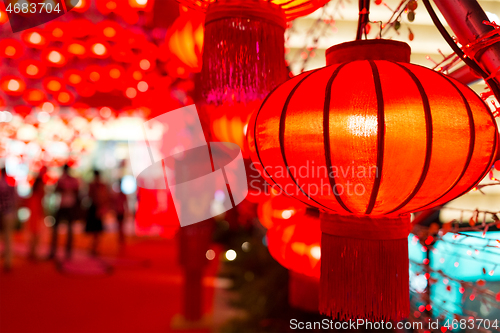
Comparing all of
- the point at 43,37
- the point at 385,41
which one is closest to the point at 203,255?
the point at 385,41

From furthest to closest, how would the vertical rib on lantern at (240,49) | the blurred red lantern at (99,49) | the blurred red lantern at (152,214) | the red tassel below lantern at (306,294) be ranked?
the blurred red lantern at (152,214) → the blurred red lantern at (99,49) → the red tassel below lantern at (306,294) → the vertical rib on lantern at (240,49)

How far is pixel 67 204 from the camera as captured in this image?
14.5 ft

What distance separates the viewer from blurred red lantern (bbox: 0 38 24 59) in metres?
3.76

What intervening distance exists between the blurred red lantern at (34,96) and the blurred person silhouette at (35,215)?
108 cm

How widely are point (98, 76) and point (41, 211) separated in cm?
228

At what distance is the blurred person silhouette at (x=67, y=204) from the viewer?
14.3ft

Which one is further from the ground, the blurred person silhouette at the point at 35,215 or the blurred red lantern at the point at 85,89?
the blurred red lantern at the point at 85,89

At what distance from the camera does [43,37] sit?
361cm

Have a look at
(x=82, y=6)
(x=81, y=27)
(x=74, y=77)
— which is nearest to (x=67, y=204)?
(x=74, y=77)

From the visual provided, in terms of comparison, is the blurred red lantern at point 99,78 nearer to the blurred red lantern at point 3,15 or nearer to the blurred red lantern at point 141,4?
the blurred red lantern at point 3,15

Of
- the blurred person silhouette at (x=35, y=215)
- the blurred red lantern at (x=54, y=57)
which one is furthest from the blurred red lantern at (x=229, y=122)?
the blurred person silhouette at (x=35, y=215)

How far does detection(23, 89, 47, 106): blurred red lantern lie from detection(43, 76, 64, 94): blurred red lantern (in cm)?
21

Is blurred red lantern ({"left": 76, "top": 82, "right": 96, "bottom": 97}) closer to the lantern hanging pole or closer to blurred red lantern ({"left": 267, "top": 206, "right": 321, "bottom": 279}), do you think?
blurred red lantern ({"left": 267, "top": 206, "right": 321, "bottom": 279})

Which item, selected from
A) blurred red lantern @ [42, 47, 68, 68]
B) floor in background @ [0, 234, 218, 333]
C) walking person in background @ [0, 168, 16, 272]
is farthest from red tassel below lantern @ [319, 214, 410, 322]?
walking person in background @ [0, 168, 16, 272]
